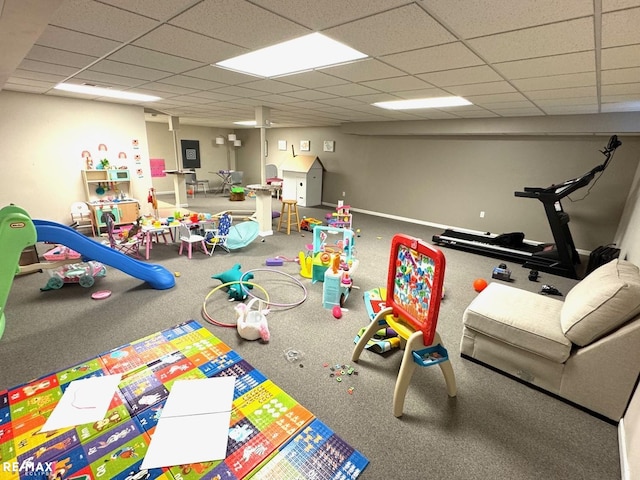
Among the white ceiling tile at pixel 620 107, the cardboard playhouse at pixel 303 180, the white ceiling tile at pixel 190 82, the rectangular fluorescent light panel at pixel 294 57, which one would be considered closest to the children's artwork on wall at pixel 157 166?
the cardboard playhouse at pixel 303 180

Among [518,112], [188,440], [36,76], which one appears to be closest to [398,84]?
[518,112]

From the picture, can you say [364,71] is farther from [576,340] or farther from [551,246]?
[551,246]

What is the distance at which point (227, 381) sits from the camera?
79.0 inches

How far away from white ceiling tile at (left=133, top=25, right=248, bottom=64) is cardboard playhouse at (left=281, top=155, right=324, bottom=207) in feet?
18.9

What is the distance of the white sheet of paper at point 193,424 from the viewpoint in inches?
59.6

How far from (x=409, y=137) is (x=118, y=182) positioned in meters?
6.44

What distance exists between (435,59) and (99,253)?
3688 millimetres

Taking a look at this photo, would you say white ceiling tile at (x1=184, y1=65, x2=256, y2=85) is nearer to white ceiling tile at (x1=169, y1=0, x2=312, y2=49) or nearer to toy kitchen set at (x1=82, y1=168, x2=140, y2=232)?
white ceiling tile at (x1=169, y1=0, x2=312, y2=49)

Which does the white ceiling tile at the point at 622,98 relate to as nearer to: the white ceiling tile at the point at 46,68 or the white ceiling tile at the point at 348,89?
the white ceiling tile at the point at 348,89

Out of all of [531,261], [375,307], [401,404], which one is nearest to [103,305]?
[375,307]

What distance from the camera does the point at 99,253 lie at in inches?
120

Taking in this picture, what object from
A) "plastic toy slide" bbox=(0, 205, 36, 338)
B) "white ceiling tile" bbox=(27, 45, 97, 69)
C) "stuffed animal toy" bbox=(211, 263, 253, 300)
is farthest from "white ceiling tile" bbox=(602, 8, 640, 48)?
"plastic toy slide" bbox=(0, 205, 36, 338)

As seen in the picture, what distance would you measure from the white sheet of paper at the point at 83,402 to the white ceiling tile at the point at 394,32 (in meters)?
2.73

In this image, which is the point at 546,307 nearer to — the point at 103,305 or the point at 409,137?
the point at 103,305
